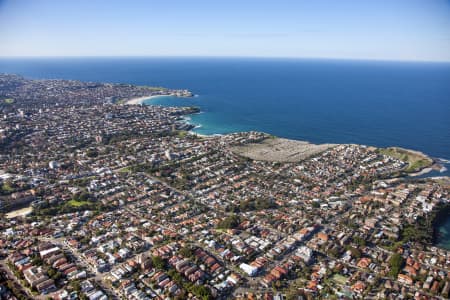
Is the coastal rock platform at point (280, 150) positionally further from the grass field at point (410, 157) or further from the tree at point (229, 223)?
the tree at point (229, 223)

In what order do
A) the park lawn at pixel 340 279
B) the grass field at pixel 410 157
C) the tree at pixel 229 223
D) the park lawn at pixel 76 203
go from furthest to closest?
the grass field at pixel 410 157 < the park lawn at pixel 76 203 < the tree at pixel 229 223 < the park lawn at pixel 340 279

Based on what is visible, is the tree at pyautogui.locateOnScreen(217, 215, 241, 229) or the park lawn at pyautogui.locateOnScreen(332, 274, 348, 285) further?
the tree at pyautogui.locateOnScreen(217, 215, 241, 229)

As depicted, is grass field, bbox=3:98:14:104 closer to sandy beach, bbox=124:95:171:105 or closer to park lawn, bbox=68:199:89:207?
sandy beach, bbox=124:95:171:105

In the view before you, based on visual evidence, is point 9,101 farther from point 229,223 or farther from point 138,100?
point 229,223

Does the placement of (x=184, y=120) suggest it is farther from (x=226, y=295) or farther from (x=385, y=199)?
(x=226, y=295)

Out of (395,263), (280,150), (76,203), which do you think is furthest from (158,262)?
(280,150)

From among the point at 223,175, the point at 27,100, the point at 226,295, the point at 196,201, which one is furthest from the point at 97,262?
the point at 27,100

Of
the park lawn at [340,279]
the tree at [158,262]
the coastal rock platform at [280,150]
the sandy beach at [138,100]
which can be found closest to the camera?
the park lawn at [340,279]

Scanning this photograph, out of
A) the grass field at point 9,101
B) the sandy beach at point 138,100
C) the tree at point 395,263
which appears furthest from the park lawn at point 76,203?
the grass field at point 9,101

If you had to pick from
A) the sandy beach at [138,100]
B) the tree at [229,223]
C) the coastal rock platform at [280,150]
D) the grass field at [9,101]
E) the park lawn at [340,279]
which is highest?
the grass field at [9,101]

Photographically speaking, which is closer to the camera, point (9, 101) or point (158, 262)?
point (158, 262)

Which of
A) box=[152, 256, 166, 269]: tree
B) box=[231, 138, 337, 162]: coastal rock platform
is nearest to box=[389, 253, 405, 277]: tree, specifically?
box=[152, 256, 166, 269]: tree

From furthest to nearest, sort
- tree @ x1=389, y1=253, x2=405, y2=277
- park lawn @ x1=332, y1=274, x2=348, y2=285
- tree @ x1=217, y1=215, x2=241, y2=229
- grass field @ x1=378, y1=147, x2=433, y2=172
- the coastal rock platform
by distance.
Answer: the coastal rock platform → grass field @ x1=378, y1=147, x2=433, y2=172 → tree @ x1=217, y1=215, x2=241, y2=229 → tree @ x1=389, y1=253, x2=405, y2=277 → park lawn @ x1=332, y1=274, x2=348, y2=285
